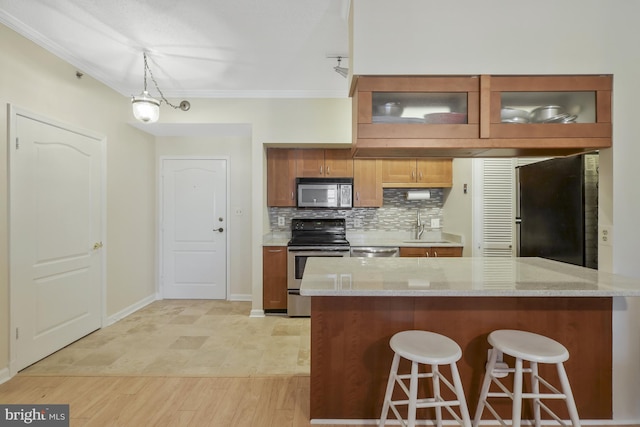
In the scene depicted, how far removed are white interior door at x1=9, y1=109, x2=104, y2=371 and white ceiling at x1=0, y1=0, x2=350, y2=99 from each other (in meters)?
0.69

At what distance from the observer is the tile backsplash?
4277 mm

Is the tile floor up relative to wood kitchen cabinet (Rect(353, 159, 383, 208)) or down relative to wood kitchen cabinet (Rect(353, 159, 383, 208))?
down

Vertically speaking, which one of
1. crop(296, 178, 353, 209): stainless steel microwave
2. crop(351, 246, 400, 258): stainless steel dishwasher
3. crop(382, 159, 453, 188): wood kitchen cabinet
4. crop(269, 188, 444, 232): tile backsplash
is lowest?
crop(351, 246, 400, 258): stainless steel dishwasher

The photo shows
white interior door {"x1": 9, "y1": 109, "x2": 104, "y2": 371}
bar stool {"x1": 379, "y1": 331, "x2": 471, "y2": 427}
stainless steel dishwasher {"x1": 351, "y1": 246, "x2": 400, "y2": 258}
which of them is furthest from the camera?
stainless steel dishwasher {"x1": 351, "y1": 246, "x2": 400, "y2": 258}

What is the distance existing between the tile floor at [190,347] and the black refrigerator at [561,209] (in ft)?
7.47

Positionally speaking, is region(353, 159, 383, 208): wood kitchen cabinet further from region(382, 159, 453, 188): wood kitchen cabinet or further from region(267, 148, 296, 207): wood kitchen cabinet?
region(267, 148, 296, 207): wood kitchen cabinet

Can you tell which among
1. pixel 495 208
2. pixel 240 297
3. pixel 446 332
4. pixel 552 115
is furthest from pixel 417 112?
pixel 240 297

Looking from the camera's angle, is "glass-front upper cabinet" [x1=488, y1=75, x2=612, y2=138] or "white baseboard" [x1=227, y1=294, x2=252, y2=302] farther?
"white baseboard" [x1=227, y1=294, x2=252, y2=302]

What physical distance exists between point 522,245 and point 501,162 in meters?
0.94

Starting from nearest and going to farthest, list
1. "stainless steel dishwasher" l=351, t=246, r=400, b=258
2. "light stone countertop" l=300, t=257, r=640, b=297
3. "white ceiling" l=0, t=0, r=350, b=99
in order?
"light stone countertop" l=300, t=257, r=640, b=297
"white ceiling" l=0, t=0, r=350, b=99
"stainless steel dishwasher" l=351, t=246, r=400, b=258

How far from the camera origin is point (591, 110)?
5.79 ft

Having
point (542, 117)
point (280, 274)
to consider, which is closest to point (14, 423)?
point (280, 274)

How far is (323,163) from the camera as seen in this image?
13.0 feet

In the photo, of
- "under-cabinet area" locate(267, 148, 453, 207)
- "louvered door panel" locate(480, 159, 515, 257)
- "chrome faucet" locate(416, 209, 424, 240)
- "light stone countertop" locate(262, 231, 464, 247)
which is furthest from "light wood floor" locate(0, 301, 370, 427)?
"louvered door panel" locate(480, 159, 515, 257)
